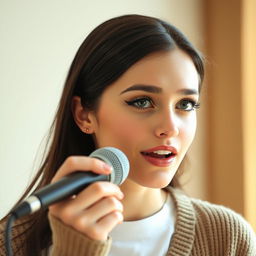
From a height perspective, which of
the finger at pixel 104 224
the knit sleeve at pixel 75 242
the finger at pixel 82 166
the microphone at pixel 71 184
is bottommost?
the knit sleeve at pixel 75 242

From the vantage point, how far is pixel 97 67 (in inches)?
42.6

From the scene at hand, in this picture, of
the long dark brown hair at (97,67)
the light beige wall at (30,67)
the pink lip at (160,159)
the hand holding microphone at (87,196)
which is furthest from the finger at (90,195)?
the light beige wall at (30,67)

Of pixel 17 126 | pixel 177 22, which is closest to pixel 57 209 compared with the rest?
pixel 17 126

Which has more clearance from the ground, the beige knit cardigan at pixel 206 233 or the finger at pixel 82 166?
the finger at pixel 82 166

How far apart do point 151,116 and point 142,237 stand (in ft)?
1.17

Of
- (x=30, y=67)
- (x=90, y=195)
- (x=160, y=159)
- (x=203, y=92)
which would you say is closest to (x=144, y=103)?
(x=160, y=159)

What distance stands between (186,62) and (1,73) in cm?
67

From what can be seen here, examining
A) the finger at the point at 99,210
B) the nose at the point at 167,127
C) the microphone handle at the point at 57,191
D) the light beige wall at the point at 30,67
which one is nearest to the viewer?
the microphone handle at the point at 57,191

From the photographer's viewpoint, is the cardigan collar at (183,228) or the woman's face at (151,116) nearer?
the woman's face at (151,116)

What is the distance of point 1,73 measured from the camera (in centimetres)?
139

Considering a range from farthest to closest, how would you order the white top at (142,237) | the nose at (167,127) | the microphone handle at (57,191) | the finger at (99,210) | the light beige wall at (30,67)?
the light beige wall at (30,67) < the white top at (142,237) < the nose at (167,127) < the finger at (99,210) < the microphone handle at (57,191)

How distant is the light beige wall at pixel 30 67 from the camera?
55.4 inches

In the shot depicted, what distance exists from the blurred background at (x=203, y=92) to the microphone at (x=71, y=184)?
757mm

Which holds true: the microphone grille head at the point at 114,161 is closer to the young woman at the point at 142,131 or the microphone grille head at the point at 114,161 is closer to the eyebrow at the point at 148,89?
the young woman at the point at 142,131
